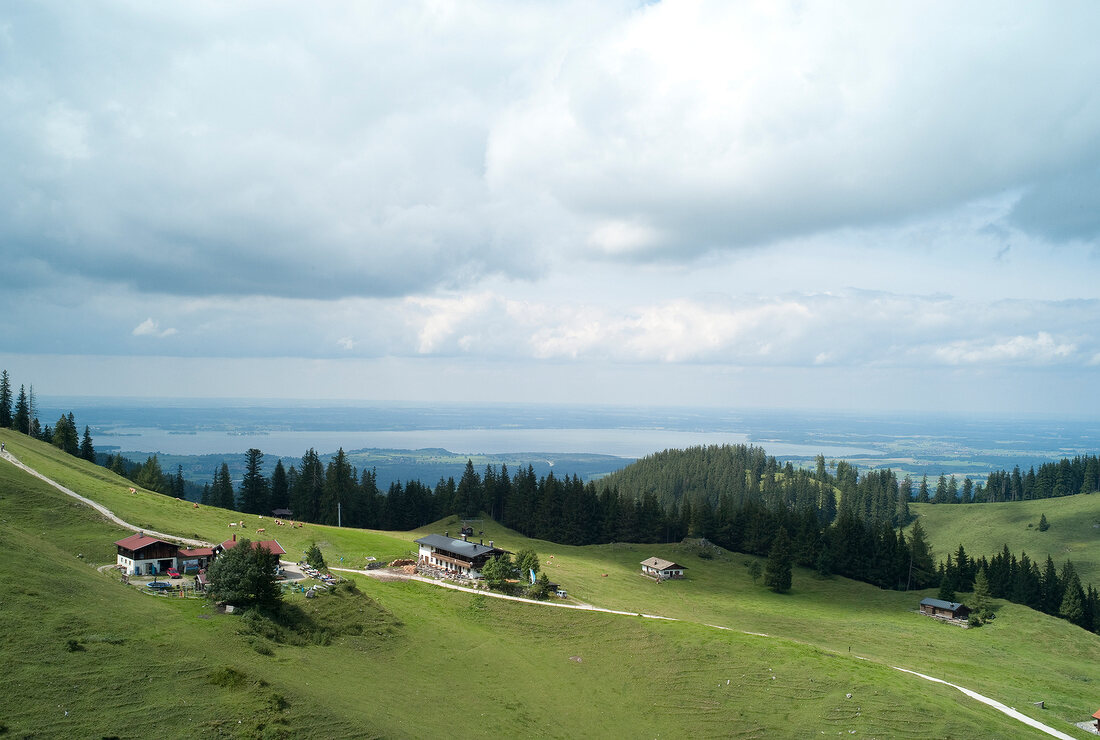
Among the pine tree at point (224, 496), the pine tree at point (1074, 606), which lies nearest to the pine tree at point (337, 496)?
the pine tree at point (224, 496)

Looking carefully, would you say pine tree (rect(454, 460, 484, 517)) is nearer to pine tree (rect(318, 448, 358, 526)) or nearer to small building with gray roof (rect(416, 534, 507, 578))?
pine tree (rect(318, 448, 358, 526))

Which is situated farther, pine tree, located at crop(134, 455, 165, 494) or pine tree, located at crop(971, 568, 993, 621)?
pine tree, located at crop(134, 455, 165, 494)

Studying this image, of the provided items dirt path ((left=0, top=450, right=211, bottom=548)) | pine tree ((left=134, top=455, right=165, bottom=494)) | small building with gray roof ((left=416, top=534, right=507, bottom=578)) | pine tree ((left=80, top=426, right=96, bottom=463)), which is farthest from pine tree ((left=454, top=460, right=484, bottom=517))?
pine tree ((left=80, top=426, right=96, bottom=463))

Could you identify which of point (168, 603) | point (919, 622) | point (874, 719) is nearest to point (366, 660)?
point (168, 603)

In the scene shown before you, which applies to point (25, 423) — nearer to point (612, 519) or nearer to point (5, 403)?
point (5, 403)

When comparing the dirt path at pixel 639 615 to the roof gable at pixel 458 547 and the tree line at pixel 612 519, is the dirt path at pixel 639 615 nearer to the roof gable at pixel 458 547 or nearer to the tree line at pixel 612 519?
the roof gable at pixel 458 547

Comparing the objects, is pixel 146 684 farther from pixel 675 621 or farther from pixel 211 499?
pixel 211 499
